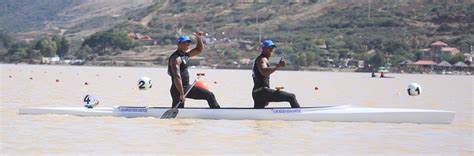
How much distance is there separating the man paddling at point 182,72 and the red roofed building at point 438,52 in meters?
147

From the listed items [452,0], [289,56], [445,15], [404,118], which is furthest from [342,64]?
[404,118]

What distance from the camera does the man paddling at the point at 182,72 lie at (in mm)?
23455

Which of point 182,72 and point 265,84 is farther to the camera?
point 265,84

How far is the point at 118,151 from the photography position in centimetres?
1714

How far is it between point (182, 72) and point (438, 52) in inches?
5872

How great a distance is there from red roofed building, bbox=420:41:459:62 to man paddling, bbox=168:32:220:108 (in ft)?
481

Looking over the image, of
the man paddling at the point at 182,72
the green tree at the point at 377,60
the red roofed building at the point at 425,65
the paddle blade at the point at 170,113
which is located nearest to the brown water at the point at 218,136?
the paddle blade at the point at 170,113

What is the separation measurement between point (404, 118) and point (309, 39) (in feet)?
556

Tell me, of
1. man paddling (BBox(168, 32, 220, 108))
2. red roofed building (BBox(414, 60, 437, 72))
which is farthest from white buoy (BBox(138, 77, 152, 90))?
red roofed building (BBox(414, 60, 437, 72))

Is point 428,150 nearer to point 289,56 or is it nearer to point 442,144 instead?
point 442,144

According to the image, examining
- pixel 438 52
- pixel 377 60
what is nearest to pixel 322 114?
pixel 377 60

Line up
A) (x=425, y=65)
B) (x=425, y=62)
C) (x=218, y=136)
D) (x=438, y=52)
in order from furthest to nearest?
(x=438, y=52), (x=425, y=62), (x=425, y=65), (x=218, y=136)

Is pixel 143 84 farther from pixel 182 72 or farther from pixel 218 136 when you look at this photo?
pixel 218 136

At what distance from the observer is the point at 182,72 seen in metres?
23.8
